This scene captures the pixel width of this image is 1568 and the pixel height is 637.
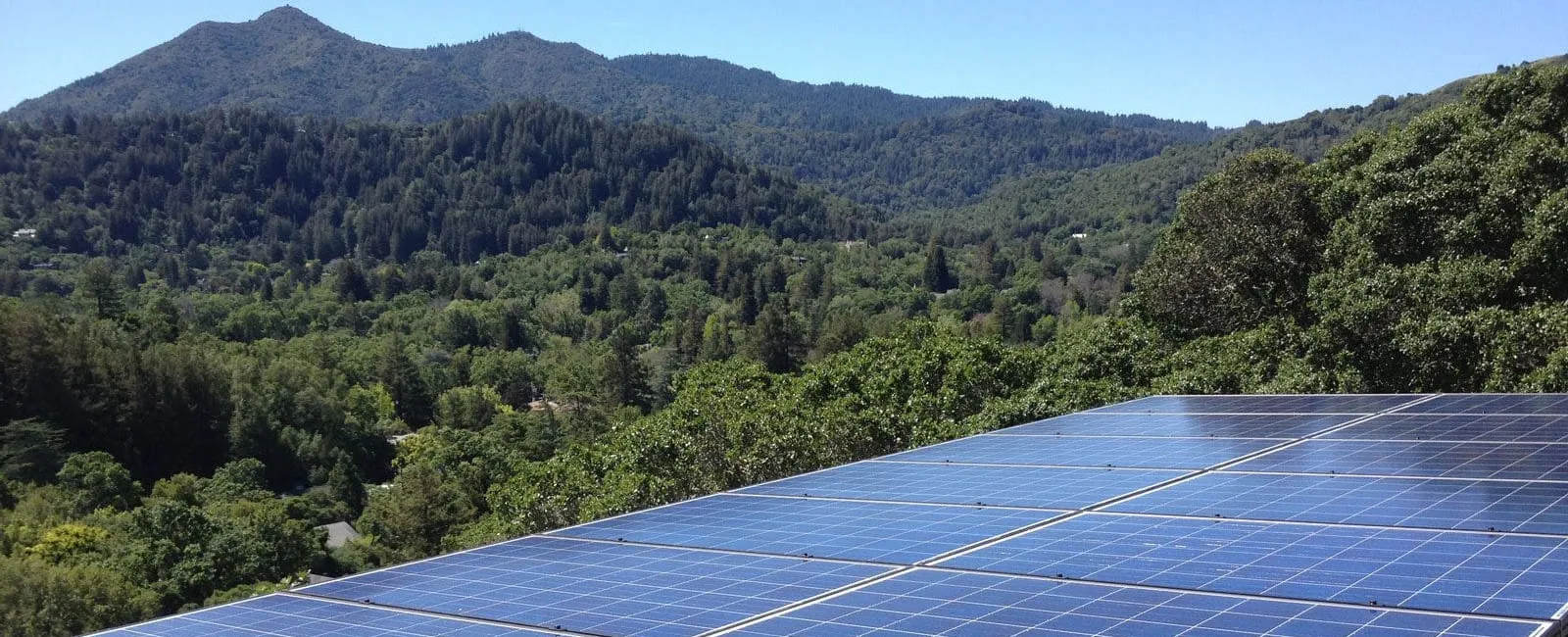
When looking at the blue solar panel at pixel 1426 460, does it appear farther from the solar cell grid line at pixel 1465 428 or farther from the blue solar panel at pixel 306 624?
the blue solar panel at pixel 306 624

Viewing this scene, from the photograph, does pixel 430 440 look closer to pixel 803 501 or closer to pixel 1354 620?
pixel 803 501

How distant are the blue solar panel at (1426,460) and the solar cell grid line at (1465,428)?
39cm

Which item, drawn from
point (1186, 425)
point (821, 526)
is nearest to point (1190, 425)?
point (1186, 425)

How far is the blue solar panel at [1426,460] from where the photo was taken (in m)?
12.2

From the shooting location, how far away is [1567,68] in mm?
26844

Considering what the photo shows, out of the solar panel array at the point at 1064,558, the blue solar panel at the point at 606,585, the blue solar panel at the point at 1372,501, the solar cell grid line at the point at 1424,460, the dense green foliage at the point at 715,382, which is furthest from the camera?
the dense green foliage at the point at 715,382

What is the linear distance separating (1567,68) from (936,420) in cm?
1417

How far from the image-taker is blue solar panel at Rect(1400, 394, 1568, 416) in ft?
53.4

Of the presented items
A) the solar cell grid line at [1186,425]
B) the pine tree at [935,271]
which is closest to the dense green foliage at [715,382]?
the solar cell grid line at [1186,425]

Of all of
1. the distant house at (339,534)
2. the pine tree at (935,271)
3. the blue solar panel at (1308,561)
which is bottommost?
the distant house at (339,534)

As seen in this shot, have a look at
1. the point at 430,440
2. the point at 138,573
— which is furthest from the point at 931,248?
the point at 138,573

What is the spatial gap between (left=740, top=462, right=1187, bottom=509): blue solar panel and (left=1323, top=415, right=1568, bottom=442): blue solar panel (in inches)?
132

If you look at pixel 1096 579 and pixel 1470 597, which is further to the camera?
pixel 1096 579

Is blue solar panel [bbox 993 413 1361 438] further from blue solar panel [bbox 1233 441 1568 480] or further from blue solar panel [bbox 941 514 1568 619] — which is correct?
blue solar panel [bbox 941 514 1568 619]
